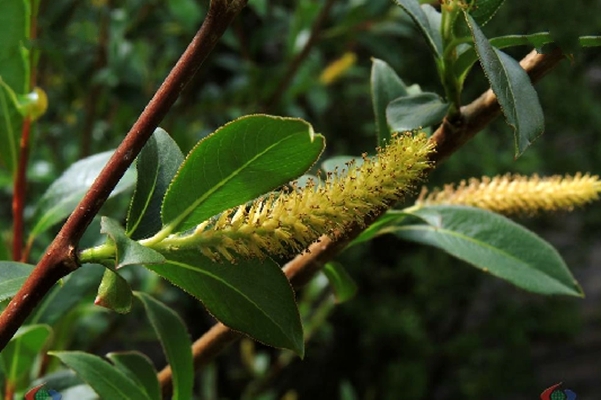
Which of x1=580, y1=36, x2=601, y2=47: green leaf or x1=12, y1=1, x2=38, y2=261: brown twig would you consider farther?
x1=12, y1=1, x2=38, y2=261: brown twig

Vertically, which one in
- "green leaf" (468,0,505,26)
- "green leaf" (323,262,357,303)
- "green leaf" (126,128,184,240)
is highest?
"green leaf" (468,0,505,26)

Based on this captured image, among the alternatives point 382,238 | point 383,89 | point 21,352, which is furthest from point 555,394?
point 382,238

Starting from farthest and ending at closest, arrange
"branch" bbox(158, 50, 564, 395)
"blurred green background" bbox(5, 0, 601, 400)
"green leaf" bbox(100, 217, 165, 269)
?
1. "blurred green background" bbox(5, 0, 601, 400)
2. "branch" bbox(158, 50, 564, 395)
3. "green leaf" bbox(100, 217, 165, 269)

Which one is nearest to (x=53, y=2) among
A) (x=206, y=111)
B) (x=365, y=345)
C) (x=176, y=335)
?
(x=206, y=111)

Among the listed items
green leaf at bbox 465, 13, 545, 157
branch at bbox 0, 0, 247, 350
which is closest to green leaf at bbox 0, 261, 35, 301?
branch at bbox 0, 0, 247, 350

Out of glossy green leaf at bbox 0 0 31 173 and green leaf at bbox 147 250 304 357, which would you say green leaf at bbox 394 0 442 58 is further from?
glossy green leaf at bbox 0 0 31 173

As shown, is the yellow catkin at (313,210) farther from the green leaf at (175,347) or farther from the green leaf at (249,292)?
the green leaf at (175,347)

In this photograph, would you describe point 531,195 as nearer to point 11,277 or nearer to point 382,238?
point 11,277

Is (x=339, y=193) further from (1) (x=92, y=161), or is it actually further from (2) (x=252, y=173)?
(1) (x=92, y=161)
